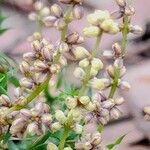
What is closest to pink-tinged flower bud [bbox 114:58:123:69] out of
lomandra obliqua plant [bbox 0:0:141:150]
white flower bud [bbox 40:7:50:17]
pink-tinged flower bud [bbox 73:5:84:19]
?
lomandra obliqua plant [bbox 0:0:141:150]

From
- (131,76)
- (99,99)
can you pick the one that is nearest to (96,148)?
(99,99)

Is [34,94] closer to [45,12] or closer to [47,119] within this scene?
[47,119]

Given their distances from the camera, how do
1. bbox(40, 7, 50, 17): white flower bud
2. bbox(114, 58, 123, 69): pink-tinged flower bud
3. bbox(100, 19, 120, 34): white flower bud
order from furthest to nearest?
bbox(40, 7, 50, 17): white flower bud
bbox(114, 58, 123, 69): pink-tinged flower bud
bbox(100, 19, 120, 34): white flower bud

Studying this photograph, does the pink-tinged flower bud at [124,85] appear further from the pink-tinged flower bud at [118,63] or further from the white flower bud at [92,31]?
the white flower bud at [92,31]

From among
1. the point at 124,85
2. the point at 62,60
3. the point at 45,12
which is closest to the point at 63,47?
the point at 62,60

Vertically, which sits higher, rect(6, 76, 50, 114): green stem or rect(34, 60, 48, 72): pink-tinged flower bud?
rect(34, 60, 48, 72): pink-tinged flower bud

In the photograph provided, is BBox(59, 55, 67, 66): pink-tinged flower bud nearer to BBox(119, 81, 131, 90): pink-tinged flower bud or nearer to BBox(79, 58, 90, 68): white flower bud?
BBox(79, 58, 90, 68): white flower bud

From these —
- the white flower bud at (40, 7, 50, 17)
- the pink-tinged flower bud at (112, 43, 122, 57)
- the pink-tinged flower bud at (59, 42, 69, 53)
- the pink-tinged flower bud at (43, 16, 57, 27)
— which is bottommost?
the white flower bud at (40, 7, 50, 17)

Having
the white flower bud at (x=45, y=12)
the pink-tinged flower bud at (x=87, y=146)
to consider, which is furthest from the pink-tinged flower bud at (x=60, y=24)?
the white flower bud at (x=45, y=12)

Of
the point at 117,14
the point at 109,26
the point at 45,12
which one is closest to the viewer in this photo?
the point at 109,26
